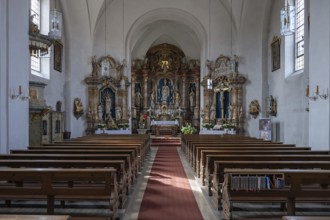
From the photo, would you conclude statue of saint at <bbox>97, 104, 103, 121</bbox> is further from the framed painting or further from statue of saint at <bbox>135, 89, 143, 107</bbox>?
statue of saint at <bbox>135, 89, 143, 107</bbox>

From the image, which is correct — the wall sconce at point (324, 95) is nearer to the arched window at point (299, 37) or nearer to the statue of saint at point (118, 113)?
the arched window at point (299, 37)

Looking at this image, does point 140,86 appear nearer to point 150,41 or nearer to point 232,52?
point 150,41

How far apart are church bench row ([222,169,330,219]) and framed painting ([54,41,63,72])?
635 inches

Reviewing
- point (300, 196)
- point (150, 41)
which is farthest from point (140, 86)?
point (300, 196)

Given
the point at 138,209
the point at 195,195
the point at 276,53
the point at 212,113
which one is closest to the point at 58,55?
the point at 212,113

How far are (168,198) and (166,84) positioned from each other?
24030 mm

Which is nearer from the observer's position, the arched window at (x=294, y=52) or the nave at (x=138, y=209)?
the nave at (x=138, y=209)

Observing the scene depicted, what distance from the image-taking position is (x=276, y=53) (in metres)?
19.7

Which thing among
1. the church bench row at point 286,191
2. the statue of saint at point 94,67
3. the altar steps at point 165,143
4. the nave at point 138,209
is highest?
the statue of saint at point 94,67

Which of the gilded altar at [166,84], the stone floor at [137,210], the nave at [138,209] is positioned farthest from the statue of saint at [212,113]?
the stone floor at [137,210]

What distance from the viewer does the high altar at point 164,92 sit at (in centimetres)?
2298

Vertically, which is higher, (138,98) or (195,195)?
(138,98)

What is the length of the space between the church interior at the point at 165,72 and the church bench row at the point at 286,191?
5.50 metres

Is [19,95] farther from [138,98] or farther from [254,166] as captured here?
[138,98]
